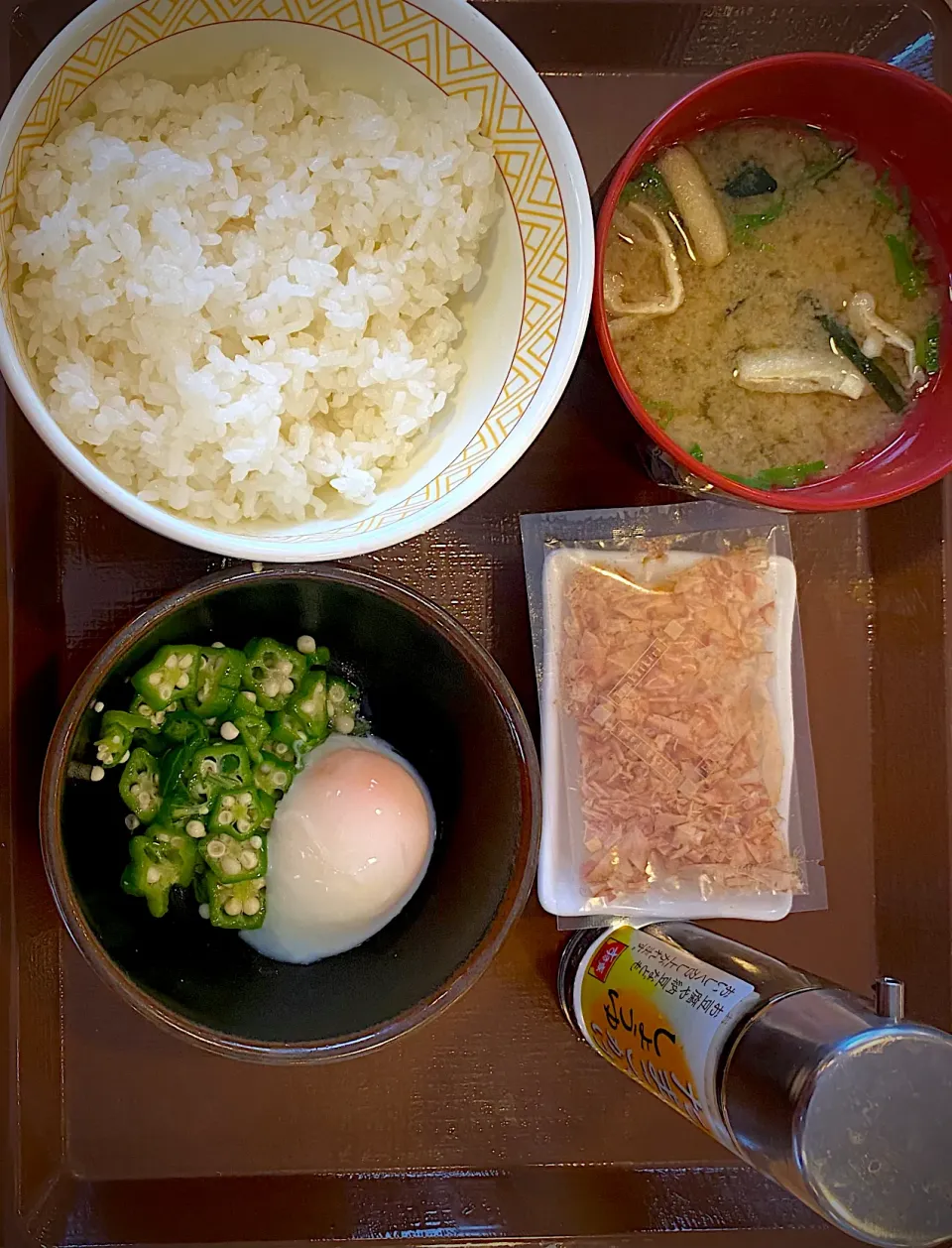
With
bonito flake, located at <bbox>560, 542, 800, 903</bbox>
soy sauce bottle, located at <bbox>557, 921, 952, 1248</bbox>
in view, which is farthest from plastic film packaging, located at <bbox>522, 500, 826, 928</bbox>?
soy sauce bottle, located at <bbox>557, 921, 952, 1248</bbox>

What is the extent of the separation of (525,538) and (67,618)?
1.84ft

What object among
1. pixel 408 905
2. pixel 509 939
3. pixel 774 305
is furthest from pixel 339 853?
pixel 774 305

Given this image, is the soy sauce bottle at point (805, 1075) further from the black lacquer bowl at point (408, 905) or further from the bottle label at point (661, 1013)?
the black lacquer bowl at point (408, 905)

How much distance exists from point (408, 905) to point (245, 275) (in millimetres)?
729

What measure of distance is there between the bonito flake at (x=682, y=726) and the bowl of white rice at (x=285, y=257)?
351 millimetres

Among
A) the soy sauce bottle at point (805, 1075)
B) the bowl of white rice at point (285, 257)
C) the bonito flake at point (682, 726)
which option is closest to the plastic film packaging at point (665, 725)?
the bonito flake at point (682, 726)

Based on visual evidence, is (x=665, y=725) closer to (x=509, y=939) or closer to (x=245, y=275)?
(x=509, y=939)

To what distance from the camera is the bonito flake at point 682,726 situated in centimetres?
126

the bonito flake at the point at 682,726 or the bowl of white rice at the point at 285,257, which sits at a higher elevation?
the bowl of white rice at the point at 285,257

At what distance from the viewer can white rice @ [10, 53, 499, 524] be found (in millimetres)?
954

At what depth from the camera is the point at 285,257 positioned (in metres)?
0.99

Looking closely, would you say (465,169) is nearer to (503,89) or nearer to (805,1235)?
(503,89)

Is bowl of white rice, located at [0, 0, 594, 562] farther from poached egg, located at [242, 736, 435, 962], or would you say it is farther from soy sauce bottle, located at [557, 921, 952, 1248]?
soy sauce bottle, located at [557, 921, 952, 1248]

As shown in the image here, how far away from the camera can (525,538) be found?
1.26m
